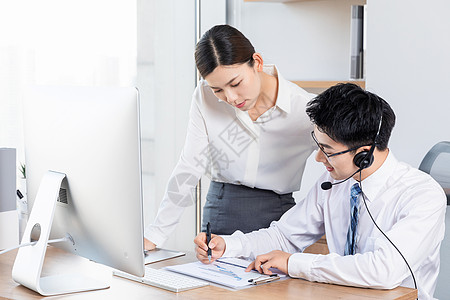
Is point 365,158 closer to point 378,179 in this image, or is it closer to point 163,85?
point 378,179

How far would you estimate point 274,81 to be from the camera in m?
2.31

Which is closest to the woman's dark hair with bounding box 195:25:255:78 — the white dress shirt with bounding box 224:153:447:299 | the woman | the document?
the woman

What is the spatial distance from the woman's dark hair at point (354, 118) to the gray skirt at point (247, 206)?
24.8 inches

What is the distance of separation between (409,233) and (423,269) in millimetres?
182

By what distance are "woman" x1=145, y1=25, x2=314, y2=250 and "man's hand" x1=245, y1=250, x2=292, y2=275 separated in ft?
1.57

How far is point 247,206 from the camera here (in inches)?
94.3

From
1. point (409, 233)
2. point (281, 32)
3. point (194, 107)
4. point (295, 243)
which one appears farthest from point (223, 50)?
point (281, 32)

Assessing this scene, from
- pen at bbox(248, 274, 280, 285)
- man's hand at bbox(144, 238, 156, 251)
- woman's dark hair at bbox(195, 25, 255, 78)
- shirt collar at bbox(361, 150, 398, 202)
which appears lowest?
man's hand at bbox(144, 238, 156, 251)

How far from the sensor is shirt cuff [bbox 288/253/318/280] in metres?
1.70

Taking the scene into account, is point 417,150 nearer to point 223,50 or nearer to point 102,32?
point 223,50

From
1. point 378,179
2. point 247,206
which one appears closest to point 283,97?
point 247,206

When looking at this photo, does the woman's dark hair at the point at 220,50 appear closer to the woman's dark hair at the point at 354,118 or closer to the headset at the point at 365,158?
the woman's dark hair at the point at 354,118

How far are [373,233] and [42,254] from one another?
2.93 ft

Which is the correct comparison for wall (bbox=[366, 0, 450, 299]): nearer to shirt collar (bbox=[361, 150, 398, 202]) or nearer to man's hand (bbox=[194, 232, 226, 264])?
shirt collar (bbox=[361, 150, 398, 202])
